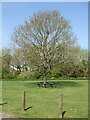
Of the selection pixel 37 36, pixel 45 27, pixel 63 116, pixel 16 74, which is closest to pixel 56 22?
pixel 45 27

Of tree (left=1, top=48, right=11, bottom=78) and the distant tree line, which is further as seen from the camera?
tree (left=1, top=48, right=11, bottom=78)

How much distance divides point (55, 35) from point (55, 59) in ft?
8.49

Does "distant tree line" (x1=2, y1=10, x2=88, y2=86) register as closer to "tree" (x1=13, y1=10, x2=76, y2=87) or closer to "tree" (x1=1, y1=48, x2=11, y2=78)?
"tree" (x1=13, y1=10, x2=76, y2=87)

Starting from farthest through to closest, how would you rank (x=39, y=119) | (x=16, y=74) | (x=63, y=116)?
(x=16, y=74), (x=63, y=116), (x=39, y=119)

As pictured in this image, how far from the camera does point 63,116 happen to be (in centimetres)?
755

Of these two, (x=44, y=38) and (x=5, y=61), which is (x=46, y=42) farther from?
(x=5, y=61)

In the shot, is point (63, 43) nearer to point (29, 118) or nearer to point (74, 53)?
point (74, 53)

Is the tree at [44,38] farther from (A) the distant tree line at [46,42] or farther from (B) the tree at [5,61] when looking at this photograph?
(B) the tree at [5,61]

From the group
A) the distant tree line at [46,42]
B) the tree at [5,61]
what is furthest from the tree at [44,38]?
the tree at [5,61]

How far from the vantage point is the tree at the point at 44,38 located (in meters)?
19.5

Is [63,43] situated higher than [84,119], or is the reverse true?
[63,43]

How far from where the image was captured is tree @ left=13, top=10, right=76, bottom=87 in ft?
64.1

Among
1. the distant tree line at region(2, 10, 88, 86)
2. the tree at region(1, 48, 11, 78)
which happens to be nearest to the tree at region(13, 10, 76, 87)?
the distant tree line at region(2, 10, 88, 86)

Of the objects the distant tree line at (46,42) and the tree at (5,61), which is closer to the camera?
the distant tree line at (46,42)
